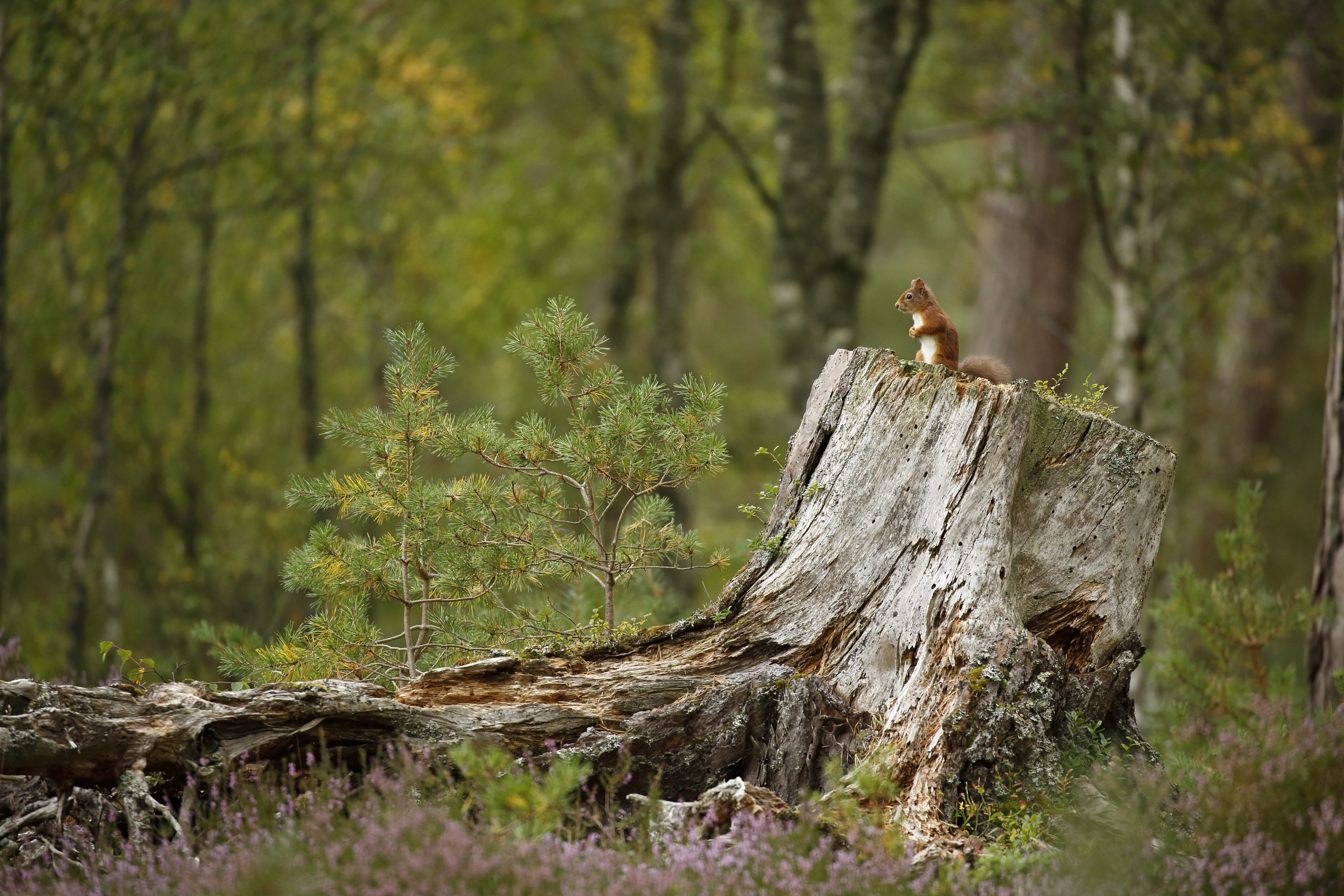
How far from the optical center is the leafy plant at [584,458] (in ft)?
14.4

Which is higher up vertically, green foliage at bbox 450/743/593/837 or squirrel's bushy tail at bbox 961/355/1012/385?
squirrel's bushy tail at bbox 961/355/1012/385

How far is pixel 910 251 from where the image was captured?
30.7m

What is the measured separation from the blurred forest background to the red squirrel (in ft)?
5.61

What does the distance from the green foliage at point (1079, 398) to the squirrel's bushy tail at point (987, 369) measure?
0.14 meters

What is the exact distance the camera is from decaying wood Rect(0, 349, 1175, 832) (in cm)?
360

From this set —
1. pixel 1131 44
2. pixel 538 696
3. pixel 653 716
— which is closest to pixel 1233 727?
pixel 653 716

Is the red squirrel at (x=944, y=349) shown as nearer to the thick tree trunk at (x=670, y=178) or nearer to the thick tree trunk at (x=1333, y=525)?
the thick tree trunk at (x=1333, y=525)

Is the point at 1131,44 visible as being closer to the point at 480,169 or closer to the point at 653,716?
the point at 653,716

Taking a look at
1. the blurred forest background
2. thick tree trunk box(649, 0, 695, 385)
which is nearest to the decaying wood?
the blurred forest background

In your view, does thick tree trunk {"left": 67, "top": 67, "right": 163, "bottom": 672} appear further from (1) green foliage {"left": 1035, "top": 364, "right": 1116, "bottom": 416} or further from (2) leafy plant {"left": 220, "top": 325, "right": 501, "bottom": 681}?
(1) green foliage {"left": 1035, "top": 364, "right": 1116, "bottom": 416}

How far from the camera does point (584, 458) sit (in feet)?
14.7

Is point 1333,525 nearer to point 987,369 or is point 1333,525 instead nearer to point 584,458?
point 987,369

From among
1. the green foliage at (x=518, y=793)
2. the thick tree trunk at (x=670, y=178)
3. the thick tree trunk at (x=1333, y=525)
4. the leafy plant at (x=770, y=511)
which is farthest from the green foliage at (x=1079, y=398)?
the thick tree trunk at (x=670, y=178)

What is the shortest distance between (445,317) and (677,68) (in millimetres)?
5823
